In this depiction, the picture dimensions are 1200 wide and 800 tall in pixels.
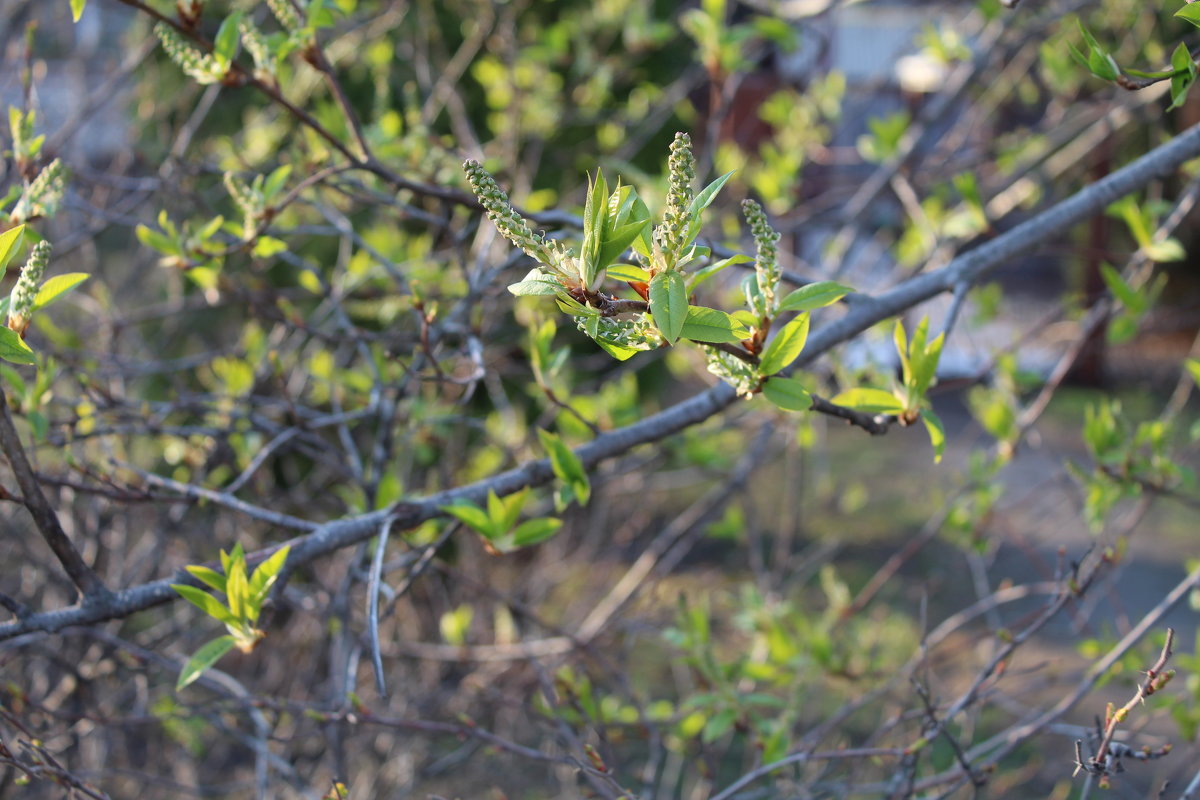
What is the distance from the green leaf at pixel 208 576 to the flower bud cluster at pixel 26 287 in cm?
39

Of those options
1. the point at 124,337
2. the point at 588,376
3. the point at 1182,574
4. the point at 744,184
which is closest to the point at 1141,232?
the point at 744,184

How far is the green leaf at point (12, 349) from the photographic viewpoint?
108 centimetres

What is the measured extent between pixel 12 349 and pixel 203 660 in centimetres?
49

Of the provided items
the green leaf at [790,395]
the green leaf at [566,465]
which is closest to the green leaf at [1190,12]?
the green leaf at [790,395]

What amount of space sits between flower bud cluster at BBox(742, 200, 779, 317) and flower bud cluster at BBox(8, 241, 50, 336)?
0.85 metres

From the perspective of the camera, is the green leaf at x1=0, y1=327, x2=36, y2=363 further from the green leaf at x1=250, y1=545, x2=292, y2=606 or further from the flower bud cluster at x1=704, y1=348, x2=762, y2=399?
the flower bud cluster at x1=704, y1=348, x2=762, y2=399

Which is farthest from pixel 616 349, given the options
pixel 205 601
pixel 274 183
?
pixel 274 183

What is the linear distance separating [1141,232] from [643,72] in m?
2.78

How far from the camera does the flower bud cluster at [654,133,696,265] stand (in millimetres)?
884

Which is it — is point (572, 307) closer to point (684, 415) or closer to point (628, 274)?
point (628, 274)

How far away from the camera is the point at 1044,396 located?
2.23 meters

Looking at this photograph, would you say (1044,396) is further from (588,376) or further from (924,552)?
(924,552)

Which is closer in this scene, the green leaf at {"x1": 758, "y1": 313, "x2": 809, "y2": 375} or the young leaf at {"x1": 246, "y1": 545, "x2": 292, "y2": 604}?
the green leaf at {"x1": 758, "y1": 313, "x2": 809, "y2": 375}

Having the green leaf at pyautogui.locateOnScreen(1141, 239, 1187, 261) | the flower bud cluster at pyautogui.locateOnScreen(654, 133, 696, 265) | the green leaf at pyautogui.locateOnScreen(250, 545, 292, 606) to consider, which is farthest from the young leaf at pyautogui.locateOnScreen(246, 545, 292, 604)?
the green leaf at pyautogui.locateOnScreen(1141, 239, 1187, 261)
